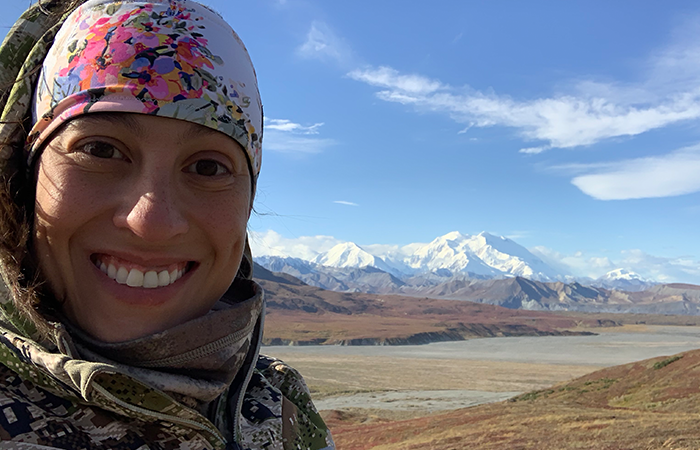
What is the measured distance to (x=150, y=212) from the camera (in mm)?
1174

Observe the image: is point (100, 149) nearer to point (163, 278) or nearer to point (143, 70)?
point (143, 70)

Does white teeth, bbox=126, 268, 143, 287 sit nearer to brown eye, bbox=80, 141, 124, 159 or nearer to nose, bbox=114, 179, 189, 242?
nose, bbox=114, 179, 189, 242

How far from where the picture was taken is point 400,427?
13.8 m

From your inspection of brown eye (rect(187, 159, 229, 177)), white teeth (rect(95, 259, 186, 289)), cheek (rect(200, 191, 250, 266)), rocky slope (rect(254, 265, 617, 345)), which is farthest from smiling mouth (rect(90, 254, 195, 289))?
rocky slope (rect(254, 265, 617, 345))

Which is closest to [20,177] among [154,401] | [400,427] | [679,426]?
[154,401]

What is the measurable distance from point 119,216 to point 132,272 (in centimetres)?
13

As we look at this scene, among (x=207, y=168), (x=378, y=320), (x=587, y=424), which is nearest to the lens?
(x=207, y=168)

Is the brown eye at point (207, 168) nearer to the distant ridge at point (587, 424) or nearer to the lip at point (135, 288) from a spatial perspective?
the lip at point (135, 288)

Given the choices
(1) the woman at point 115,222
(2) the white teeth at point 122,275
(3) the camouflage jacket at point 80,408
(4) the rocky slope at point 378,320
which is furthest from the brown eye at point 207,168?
(4) the rocky slope at point 378,320

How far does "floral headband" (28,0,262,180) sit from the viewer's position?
3.86 feet

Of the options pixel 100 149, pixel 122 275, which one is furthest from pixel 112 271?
pixel 100 149

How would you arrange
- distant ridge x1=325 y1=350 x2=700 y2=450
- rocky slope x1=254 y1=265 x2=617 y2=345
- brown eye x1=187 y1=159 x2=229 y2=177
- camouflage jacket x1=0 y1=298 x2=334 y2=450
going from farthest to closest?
rocky slope x1=254 y1=265 x2=617 y2=345, distant ridge x1=325 y1=350 x2=700 y2=450, brown eye x1=187 y1=159 x2=229 y2=177, camouflage jacket x1=0 y1=298 x2=334 y2=450

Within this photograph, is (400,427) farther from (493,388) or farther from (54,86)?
(493,388)

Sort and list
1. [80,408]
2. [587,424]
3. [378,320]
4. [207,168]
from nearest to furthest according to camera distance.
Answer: [80,408]
[207,168]
[587,424]
[378,320]
